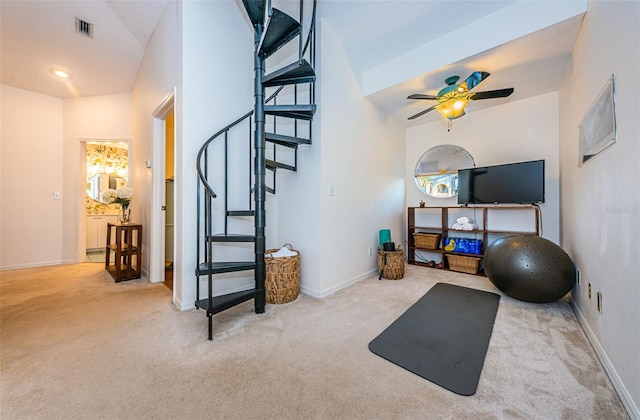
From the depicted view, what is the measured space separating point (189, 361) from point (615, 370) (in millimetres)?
2308

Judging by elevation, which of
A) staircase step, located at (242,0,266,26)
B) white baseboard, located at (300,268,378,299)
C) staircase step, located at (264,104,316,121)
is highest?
staircase step, located at (242,0,266,26)

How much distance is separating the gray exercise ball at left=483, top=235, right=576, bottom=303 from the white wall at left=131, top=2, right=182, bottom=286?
9.92 ft

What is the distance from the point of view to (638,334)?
1046mm

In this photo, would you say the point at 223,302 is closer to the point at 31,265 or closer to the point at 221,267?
the point at 221,267

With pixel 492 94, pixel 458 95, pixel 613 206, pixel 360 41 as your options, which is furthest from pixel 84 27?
pixel 613 206

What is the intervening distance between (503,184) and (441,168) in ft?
3.05

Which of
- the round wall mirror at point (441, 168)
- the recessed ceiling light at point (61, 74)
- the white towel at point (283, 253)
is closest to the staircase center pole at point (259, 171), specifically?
the white towel at point (283, 253)

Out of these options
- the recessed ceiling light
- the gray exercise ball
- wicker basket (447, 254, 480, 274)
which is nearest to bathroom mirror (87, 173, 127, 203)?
the recessed ceiling light

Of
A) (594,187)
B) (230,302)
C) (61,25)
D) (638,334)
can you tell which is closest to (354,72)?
(594,187)

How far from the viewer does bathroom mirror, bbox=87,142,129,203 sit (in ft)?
16.8

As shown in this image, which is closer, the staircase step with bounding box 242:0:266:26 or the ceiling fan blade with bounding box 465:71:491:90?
the staircase step with bounding box 242:0:266:26

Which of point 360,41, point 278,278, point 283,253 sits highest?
point 360,41

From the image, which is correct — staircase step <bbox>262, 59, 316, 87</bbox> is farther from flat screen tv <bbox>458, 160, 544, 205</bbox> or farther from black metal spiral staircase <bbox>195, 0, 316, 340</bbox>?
flat screen tv <bbox>458, 160, 544, 205</bbox>

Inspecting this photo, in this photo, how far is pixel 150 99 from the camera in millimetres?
2941
